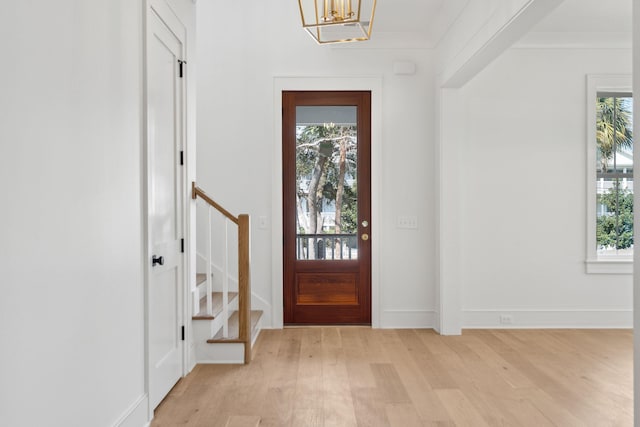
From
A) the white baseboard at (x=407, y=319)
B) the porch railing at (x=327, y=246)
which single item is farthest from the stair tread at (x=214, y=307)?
the white baseboard at (x=407, y=319)

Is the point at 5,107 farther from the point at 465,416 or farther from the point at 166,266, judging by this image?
the point at 465,416

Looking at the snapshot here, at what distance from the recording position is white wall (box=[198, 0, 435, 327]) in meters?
4.71

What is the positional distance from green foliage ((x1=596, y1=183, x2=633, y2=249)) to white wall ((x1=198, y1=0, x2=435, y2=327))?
68.0 inches

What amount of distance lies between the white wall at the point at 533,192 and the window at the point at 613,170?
0.20 meters

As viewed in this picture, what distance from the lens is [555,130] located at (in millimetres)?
4652

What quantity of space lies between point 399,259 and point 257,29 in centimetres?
271

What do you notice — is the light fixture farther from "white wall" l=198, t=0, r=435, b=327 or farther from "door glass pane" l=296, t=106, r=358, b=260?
"door glass pane" l=296, t=106, r=358, b=260

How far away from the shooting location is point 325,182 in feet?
15.7

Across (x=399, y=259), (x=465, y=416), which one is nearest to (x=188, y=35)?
(x=399, y=259)

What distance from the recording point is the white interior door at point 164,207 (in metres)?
2.71

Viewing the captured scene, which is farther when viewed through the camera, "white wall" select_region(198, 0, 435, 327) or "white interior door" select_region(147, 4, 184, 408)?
"white wall" select_region(198, 0, 435, 327)

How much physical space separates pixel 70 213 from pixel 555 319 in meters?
4.48

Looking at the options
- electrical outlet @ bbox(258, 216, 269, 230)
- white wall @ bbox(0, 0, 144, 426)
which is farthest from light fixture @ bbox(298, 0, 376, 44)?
electrical outlet @ bbox(258, 216, 269, 230)

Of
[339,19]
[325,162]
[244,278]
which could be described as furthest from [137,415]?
[325,162]
